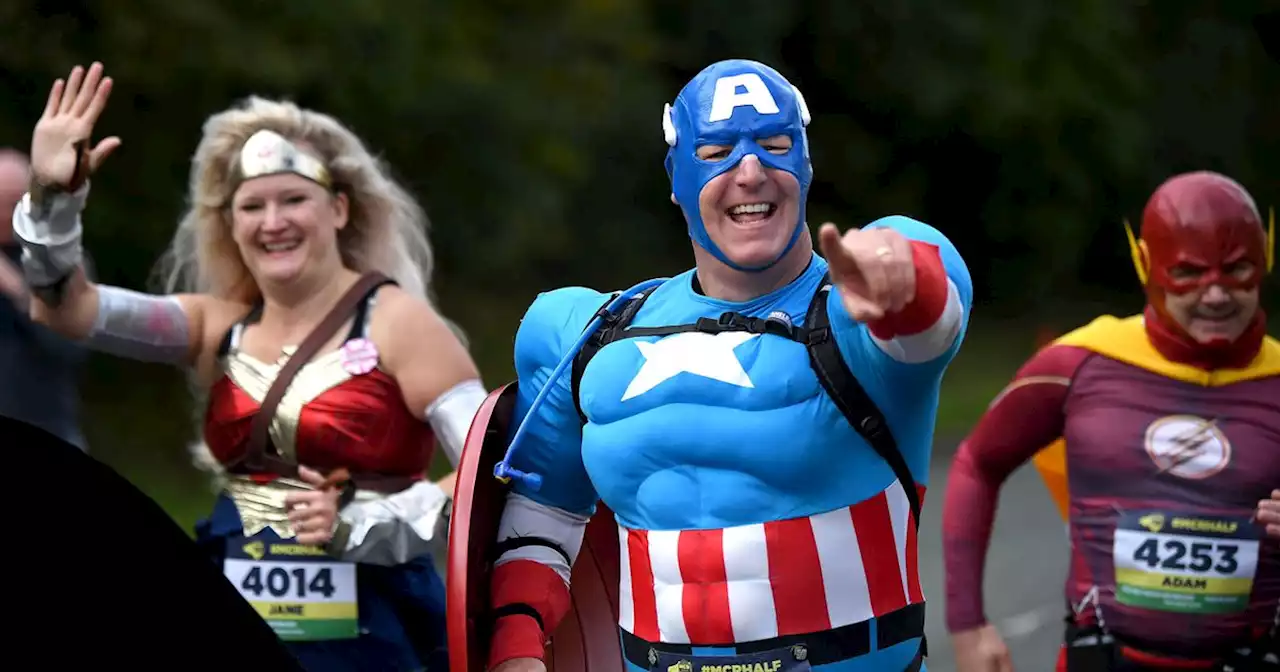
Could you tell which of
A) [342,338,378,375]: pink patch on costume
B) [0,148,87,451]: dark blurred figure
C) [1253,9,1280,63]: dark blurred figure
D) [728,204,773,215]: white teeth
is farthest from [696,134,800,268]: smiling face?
[1253,9,1280,63]: dark blurred figure

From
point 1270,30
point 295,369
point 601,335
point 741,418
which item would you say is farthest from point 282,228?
point 1270,30

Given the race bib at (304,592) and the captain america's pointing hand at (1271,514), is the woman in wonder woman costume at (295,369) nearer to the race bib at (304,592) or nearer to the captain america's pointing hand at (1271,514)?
the race bib at (304,592)

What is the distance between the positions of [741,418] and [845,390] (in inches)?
7.7

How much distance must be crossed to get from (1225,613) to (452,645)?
230cm

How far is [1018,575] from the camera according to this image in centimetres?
1159

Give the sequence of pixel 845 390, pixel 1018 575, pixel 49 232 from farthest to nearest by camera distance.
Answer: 1. pixel 1018 575
2. pixel 49 232
3. pixel 845 390

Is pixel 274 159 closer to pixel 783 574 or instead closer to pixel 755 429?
pixel 755 429

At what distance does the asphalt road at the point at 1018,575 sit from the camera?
9.72 metres

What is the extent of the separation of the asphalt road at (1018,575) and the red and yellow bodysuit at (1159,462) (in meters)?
3.70

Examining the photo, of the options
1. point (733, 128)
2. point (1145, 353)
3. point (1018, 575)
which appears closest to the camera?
point (733, 128)

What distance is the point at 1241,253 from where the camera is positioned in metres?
5.21

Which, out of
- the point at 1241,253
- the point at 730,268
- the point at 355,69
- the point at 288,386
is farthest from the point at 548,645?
the point at 355,69

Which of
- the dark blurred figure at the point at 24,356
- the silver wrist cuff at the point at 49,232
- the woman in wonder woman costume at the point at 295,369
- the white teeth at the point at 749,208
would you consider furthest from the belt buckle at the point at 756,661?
the dark blurred figure at the point at 24,356

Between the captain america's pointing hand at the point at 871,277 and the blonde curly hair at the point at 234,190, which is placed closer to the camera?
the captain america's pointing hand at the point at 871,277
